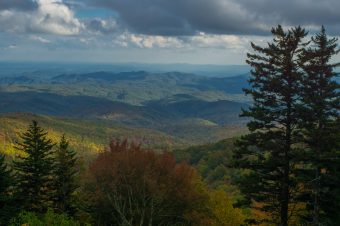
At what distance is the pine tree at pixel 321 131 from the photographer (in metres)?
34.9

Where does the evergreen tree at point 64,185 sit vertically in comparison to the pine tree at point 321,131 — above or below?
below

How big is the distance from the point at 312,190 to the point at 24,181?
36038mm

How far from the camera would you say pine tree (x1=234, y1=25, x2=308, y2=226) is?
36219 mm

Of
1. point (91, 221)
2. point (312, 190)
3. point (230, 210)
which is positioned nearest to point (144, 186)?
point (91, 221)

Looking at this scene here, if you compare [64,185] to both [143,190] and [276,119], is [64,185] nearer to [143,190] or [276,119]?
[143,190]

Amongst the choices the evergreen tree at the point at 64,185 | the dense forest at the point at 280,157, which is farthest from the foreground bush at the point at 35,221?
the evergreen tree at the point at 64,185

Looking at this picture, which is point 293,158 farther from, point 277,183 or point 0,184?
point 0,184

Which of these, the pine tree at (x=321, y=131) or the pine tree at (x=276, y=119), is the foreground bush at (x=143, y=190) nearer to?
the pine tree at (x=276, y=119)

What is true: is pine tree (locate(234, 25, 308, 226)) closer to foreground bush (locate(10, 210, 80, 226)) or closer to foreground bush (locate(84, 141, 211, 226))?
foreground bush (locate(84, 141, 211, 226))

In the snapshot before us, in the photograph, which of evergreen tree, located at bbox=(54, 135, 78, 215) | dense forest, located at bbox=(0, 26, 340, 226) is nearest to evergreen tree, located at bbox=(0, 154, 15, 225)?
dense forest, located at bbox=(0, 26, 340, 226)

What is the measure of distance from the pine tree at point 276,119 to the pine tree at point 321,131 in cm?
105

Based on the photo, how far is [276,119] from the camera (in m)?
36.8

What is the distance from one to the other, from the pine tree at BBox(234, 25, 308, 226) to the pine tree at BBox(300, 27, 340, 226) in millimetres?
1049

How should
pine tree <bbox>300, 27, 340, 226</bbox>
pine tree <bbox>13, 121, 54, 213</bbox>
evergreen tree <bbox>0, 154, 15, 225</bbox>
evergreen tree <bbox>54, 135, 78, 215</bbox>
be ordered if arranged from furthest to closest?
1. evergreen tree <bbox>54, 135, 78, 215</bbox>
2. pine tree <bbox>13, 121, 54, 213</bbox>
3. evergreen tree <bbox>0, 154, 15, 225</bbox>
4. pine tree <bbox>300, 27, 340, 226</bbox>
